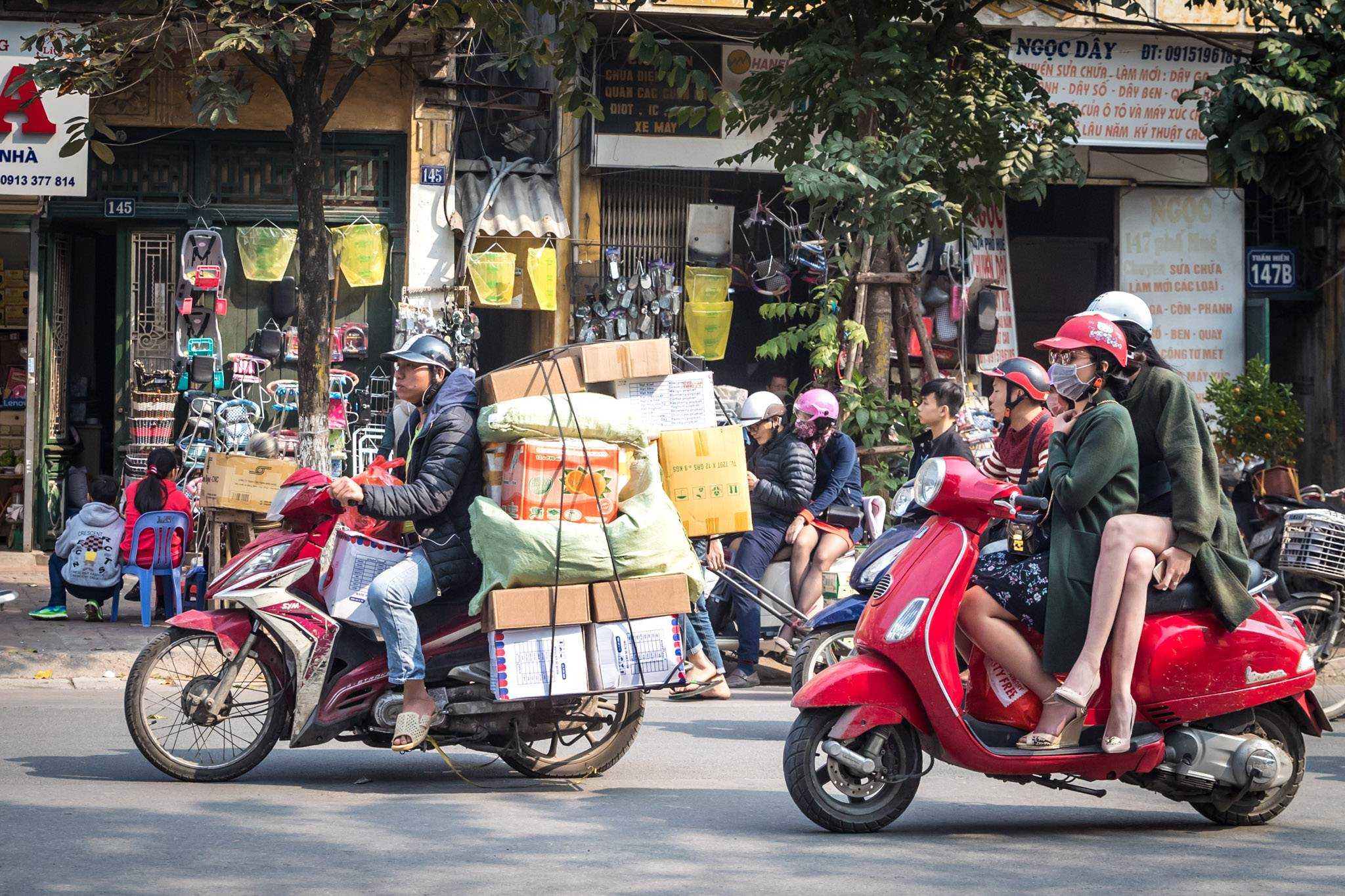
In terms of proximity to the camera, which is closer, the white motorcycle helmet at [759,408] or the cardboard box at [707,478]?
the cardboard box at [707,478]

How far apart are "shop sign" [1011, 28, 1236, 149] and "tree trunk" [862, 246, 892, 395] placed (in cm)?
379

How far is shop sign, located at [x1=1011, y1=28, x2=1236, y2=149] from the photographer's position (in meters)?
15.0

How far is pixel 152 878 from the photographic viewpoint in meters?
4.66

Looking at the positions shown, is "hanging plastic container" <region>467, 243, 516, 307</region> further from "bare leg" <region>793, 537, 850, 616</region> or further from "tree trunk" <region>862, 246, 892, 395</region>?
"bare leg" <region>793, 537, 850, 616</region>

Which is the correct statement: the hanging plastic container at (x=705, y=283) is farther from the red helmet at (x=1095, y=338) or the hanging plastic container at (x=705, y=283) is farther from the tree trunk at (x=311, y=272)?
the red helmet at (x=1095, y=338)

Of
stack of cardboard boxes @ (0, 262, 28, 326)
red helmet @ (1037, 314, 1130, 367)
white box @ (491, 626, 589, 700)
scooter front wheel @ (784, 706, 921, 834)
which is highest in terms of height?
stack of cardboard boxes @ (0, 262, 28, 326)

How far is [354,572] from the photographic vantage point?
20.4ft

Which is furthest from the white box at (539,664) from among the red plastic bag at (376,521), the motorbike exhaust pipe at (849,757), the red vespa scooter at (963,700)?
the motorbike exhaust pipe at (849,757)

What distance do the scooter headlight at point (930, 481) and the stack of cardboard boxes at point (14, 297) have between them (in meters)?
11.8

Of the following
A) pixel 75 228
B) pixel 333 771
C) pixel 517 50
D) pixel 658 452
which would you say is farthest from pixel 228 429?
pixel 333 771

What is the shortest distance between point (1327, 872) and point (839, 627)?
3019mm

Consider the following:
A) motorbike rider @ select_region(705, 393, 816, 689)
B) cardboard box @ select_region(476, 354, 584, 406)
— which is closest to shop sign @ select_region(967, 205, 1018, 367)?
motorbike rider @ select_region(705, 393, 816, 689)

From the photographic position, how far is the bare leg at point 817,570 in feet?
32.2

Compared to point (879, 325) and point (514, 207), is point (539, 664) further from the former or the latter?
point (514, 207)
